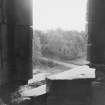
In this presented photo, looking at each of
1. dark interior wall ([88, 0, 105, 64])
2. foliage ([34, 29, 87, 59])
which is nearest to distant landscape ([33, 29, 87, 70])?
foliage ([34, 29, 87, 59])

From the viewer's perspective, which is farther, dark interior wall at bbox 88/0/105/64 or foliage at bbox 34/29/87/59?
foliage at bbox 34/29/87/59

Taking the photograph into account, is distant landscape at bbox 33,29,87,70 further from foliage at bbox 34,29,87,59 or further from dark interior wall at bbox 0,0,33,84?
dark interior wall at bbox 0,0,33,84

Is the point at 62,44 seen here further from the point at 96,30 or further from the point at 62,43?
the point at 96,30

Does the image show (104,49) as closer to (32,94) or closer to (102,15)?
(102,15)

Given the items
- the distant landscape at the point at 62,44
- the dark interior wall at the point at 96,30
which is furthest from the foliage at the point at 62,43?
the dark interior wall at the point at 96,30

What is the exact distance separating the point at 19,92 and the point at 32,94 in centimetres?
15

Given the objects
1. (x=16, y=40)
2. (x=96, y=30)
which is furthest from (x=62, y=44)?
(x=16, y=40)

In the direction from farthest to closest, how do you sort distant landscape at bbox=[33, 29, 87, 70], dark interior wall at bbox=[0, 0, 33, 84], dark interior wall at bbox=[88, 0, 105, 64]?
distant landscape at bbox=[33, 29, 87, 70] → dark interior wall at bbox=[88, 0, 105, 64] → dark interior wall at bbox=[0, 0, 33, 84]

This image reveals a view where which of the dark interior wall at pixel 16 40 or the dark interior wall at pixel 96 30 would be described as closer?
the dark interior wall at pixel 16 40

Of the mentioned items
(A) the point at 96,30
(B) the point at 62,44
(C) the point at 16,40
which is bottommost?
(B) the point at 62,44

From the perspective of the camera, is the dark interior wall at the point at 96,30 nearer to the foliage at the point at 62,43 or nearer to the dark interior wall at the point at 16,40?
the dark interior wall at the point at 16,40

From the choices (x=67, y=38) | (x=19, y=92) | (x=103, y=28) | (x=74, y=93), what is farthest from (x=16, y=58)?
(x=67, y=38)

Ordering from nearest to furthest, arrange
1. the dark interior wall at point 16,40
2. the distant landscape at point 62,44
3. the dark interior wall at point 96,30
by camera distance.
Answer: the dark interior wall at point 16,40 → the dark interior wall at point 96,30 → the distant landscape at point 62,44

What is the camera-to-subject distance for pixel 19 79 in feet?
8.07
